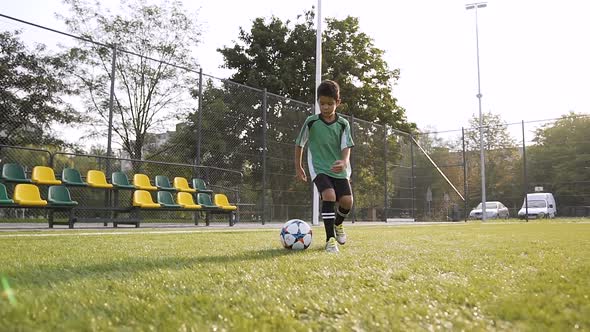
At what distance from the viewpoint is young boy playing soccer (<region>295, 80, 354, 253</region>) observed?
4.66 m

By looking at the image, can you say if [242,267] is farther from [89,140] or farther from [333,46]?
[333,46]

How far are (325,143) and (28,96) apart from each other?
7701 millimetres

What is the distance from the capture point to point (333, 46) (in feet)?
83.5

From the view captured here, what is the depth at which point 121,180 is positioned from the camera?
1020 cm

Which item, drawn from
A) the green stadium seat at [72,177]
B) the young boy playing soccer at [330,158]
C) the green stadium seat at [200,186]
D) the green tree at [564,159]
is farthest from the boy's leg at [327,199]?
the green tree at [564,159]

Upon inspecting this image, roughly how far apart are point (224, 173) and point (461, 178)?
45.7 ft

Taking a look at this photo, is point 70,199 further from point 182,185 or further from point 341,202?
point 341,202

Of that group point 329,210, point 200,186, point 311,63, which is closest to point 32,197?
point 200,186

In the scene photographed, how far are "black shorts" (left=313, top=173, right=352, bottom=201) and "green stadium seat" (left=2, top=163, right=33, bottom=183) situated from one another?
6325 mm

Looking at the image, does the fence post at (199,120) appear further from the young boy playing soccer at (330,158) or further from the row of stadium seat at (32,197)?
the young boy playing soccer at (330,158)

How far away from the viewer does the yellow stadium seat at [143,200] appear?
9.77 meters

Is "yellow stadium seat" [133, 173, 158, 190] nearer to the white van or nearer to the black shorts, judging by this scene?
the black shorts

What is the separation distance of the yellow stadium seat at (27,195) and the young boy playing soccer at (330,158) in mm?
5298

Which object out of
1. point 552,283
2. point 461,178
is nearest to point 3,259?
point 552,283
